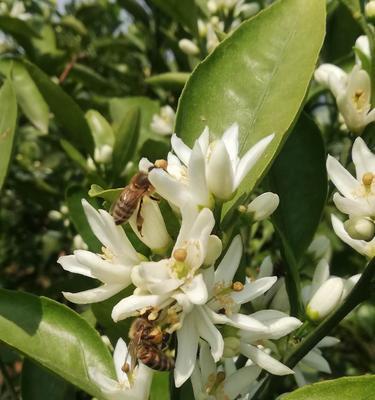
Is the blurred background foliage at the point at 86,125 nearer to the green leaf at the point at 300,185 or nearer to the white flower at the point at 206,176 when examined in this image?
the green leaf at the point at 300,185

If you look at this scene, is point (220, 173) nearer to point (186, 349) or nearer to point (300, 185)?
point (186, 349)

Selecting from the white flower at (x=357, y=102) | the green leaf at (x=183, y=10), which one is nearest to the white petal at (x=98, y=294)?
A: the white flower at (x=357, y=102)

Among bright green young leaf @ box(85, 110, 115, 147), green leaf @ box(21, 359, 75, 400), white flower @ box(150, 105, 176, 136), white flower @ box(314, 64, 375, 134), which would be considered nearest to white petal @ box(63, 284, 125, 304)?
green leaf @ box(21, 359, 75, 400)

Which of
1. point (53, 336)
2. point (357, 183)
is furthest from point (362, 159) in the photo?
point (53, 336)

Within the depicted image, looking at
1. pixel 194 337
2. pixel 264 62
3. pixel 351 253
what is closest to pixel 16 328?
pixel 194 337

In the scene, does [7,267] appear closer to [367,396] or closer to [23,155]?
[23,155]

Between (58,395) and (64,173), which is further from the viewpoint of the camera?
(64,173)

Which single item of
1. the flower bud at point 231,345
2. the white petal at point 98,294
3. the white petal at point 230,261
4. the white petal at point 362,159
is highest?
the white petal at point 362,159
